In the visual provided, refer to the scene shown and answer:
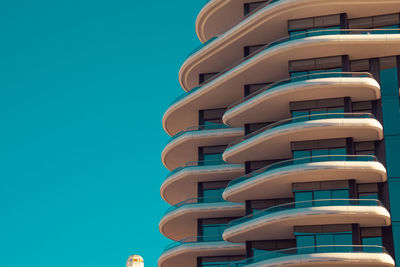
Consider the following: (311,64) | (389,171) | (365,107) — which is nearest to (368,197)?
(389,171)

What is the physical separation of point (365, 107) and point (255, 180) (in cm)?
1258

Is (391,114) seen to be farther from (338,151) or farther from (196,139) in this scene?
(196,139)

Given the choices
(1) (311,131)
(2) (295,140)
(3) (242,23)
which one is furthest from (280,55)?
Result: (1) (311,131)

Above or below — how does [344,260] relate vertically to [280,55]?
below

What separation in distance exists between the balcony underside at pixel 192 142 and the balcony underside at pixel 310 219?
13.9m

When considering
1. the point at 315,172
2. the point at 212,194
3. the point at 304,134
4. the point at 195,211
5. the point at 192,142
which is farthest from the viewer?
the point at 192,142

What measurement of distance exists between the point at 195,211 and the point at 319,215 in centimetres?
1930

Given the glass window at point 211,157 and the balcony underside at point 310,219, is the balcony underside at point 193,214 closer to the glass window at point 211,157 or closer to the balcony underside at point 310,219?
the glass window at point 211,157

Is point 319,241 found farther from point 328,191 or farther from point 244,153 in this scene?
Answer: point 244,153

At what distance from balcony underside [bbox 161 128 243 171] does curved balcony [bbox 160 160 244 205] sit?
7.81 feet

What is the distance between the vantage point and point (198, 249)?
81.8 m

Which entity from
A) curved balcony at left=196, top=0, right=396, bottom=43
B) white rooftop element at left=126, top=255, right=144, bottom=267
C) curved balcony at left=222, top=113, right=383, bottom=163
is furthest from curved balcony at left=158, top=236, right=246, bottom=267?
curved balcony at left=196, top=0, right=396, bottom=43

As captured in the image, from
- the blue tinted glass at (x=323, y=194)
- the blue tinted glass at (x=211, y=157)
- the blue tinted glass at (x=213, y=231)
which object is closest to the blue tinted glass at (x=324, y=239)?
the blue tinted glass at (x=323, y=194)

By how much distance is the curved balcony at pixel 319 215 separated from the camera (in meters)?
67.6
